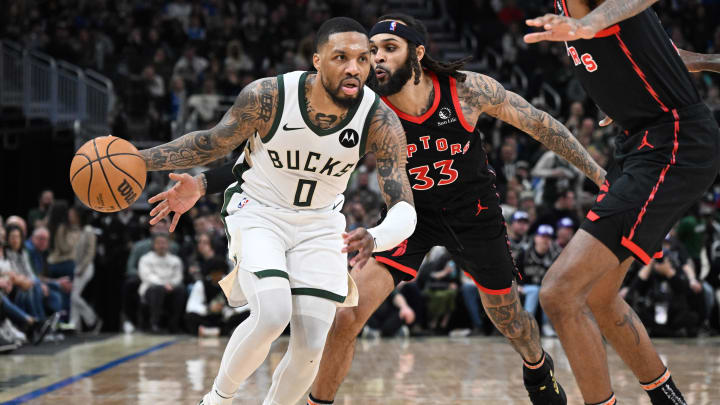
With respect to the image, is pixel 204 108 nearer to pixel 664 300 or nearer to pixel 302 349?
pixel 664 300

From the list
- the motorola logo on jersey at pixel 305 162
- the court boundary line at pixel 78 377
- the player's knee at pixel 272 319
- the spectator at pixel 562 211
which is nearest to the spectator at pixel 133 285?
the court boundary line at pixel 78 377

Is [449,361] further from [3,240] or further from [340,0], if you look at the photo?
[340,0]

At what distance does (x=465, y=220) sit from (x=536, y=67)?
Result: 590 inches

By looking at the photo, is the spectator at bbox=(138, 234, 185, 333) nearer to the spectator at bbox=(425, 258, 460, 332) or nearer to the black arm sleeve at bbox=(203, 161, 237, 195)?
the spectator at bbox=(425, 258, 460, 332)

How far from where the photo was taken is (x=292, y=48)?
19469 mm

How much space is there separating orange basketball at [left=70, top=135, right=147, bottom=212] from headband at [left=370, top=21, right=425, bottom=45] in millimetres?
1699

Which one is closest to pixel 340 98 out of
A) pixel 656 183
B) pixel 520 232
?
pixel 656 183

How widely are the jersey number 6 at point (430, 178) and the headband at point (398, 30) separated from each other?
2.48 feet

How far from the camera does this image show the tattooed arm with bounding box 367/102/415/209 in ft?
15.8

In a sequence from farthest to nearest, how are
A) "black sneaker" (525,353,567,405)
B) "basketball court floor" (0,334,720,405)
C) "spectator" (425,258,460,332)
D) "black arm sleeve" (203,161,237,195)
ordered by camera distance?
"spectator" (425,258,460,332) → "basketball court floor" (0,334,720,405) → "black sneaker" (525,353,567,405) → "black arm sleeve" (203,161,237,195)

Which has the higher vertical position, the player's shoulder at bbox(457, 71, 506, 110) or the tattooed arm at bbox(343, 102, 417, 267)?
the player's shoulder at bbox(457, 71, 506, 110)

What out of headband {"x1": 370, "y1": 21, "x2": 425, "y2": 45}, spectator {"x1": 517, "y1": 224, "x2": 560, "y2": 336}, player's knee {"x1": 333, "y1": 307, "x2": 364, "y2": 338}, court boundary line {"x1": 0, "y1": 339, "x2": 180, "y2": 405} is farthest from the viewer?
spectator {"x1": 517, "y1": 224, "x2": 560, "y2": 336}

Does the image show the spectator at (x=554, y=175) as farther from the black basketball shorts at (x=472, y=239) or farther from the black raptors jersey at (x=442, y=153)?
the black raptors jersey at (x=442, y=153)

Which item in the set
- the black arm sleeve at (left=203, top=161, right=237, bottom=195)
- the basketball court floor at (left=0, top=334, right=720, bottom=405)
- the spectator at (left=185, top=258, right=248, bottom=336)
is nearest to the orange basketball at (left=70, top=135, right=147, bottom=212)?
the black arm sleeve at (left=203, top=161, right=237, bottom=195)
